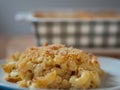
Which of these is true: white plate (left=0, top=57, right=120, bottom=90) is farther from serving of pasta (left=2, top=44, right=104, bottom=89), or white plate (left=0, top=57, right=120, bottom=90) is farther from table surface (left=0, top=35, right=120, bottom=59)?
table surface (left=0, top=35, right=120, bottom=59)

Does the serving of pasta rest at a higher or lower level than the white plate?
higher

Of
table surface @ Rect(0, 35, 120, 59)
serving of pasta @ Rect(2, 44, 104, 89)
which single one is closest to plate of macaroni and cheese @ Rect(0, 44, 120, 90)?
serving of pasta @ Rect(2, 44, 104, 89)

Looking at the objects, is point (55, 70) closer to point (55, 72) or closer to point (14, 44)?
point (55, 72)

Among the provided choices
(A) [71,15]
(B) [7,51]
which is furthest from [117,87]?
(A) [71,15]

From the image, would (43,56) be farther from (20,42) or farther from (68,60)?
(20,42)

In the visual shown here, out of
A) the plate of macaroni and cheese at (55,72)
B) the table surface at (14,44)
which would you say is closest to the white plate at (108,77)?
the plate of macaroni and cheese at (55,72)
